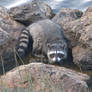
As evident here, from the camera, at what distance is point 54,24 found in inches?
368

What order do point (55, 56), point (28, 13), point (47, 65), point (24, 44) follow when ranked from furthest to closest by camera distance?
1. point (28, 13)
2. point (24, 44)
3. point (55, 56)
4. point (47, 65)

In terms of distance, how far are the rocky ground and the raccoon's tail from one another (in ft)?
0.40

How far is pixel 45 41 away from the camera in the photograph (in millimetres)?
9117

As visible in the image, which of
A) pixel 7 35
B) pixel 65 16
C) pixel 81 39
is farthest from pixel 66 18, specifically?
pixel 7 35

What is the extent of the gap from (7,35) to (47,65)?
2154 mm

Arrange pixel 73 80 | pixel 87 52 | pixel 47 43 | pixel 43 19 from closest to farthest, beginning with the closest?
1. pixel 73 80
2. pixel 87 52
3. pixel 47 43
4. pixel 43 19

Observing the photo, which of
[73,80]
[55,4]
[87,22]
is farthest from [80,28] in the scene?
[55,4]

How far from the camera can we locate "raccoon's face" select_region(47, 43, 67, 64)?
332 inches

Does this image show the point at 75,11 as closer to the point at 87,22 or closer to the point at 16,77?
the point at 87,22

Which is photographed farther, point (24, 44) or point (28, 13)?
point (28, 13)

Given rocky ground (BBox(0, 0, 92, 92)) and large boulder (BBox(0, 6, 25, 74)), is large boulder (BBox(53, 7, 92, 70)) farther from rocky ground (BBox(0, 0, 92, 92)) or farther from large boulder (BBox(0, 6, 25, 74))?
large boulder (BBox(0, 6, 25, 74))

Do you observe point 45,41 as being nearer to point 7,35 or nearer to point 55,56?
point 55,56

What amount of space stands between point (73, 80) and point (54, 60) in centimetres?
268

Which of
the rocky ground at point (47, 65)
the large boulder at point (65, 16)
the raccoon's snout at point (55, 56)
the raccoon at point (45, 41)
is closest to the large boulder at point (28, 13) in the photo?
the rocky ground at point (47, 65)
